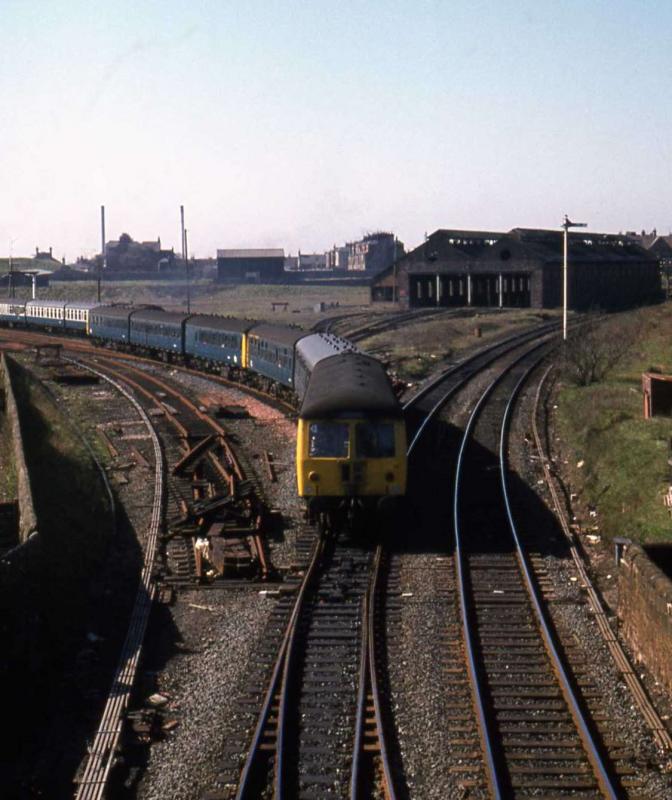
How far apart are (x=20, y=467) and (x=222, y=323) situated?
19.0 meters

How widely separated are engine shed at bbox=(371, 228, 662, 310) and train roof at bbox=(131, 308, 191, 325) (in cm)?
2700

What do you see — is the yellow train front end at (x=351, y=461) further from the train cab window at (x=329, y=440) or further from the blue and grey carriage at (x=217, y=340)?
the blue and grey carriage at (x=217, y=340)

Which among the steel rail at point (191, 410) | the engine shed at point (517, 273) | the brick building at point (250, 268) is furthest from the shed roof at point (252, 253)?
the steel rail at point (191, 410)

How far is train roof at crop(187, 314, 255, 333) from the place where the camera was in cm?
3604

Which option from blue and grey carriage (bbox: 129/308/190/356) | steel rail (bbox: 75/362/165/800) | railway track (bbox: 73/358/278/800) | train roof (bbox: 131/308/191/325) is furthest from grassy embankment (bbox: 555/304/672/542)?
train roof (bbox: 131/308/191/325)

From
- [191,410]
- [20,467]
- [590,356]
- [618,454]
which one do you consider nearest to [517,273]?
[590,356]

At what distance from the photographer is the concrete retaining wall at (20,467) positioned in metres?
15.6

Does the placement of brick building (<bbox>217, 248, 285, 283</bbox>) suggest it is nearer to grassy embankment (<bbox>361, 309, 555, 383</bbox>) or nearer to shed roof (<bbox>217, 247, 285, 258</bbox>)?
shed roof (<bbox>217, 247, 285, 258</bbox>)

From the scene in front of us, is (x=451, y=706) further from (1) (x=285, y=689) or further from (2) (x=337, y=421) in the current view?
(2) (x=337, y=421)

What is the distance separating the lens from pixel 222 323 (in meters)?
38.3

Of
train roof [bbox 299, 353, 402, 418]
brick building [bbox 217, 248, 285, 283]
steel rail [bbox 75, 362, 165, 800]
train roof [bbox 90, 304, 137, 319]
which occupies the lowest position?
steel rail [bbox 75, 362, 165, 800]

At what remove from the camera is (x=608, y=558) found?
16.0 m

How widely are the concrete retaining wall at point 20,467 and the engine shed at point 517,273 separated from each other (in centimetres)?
4068

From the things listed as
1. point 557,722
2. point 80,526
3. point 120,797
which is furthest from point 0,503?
point 557,722
